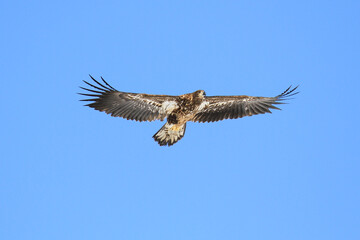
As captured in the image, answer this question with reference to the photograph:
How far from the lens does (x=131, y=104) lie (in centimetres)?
1491

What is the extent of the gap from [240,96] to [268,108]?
858mm

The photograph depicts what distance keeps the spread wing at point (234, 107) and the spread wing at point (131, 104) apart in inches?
43.3

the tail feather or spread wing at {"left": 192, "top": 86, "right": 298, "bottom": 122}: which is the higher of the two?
spread wing at {"left": 192, "top": 86, "right": 298, "bottom": 122}

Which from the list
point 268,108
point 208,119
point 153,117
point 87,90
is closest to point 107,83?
point 87,90

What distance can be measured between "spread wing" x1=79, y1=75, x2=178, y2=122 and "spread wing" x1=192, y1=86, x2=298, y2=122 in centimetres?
110

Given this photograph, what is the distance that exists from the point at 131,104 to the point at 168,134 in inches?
48.3

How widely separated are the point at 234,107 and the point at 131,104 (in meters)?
2.88

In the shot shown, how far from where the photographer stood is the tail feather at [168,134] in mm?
14922

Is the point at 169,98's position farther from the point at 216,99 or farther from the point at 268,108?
the point at 268,108

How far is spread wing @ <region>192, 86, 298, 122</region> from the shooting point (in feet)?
51.1

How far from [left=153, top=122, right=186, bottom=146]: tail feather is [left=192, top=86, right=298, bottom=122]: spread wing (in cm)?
78

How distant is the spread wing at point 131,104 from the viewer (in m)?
14.5

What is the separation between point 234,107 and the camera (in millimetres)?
15820

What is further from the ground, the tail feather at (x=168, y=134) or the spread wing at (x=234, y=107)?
the spread wing at (x=234, y=107)
